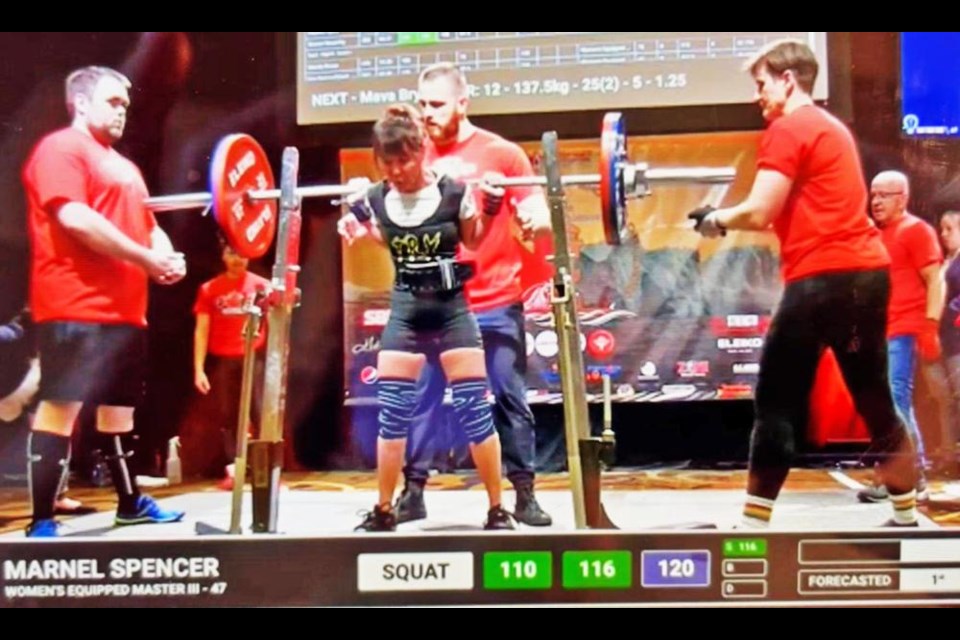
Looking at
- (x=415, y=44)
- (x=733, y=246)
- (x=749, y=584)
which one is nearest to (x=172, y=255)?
(x=415, y=44)

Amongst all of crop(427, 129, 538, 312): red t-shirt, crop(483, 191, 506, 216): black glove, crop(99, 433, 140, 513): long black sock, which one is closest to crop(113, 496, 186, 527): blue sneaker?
crop(99, 433, 140, 513): long black sock

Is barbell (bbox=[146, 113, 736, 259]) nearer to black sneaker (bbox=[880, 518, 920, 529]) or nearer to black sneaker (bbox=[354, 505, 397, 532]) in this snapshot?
black sneaker (bbox=[354, 505, 397, 532])

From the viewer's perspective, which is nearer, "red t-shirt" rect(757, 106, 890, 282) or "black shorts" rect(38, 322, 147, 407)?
"red t-shirt" rect(757, 106, 890, 282)

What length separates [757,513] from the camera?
2115 millimetres

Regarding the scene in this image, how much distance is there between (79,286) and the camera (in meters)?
2.17

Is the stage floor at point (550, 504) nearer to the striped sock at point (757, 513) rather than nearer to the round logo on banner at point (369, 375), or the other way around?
the striped sock at point (757, 513)

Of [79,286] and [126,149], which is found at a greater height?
[126,149]

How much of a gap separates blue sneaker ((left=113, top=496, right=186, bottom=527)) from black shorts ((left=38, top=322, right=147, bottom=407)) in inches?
7.8

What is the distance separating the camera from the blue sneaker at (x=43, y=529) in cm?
216

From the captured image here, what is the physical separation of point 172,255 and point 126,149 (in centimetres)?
23

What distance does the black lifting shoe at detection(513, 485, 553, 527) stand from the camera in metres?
2.13
